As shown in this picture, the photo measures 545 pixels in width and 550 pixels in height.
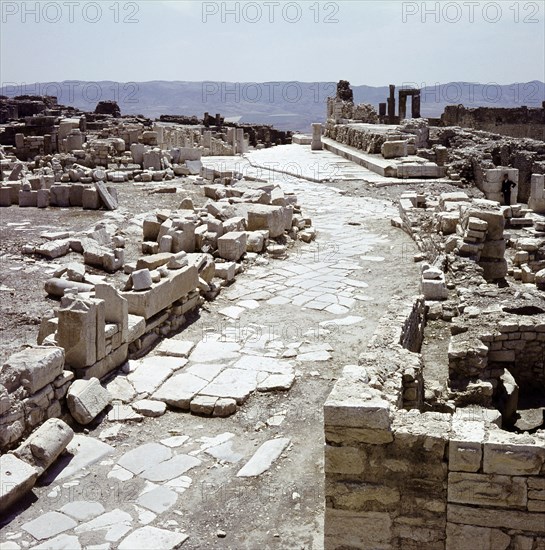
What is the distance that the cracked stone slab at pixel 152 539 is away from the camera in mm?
4816

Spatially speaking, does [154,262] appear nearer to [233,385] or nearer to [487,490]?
[233,385]

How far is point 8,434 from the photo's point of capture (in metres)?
5.80

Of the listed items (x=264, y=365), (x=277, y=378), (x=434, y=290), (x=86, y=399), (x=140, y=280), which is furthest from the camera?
(x=434, y=290)

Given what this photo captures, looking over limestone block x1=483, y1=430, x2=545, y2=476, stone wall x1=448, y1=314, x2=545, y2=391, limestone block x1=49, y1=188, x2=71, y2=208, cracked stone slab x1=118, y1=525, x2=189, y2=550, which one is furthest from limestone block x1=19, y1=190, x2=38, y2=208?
limestone block x1=483, y1=430, x2=545, y2=476

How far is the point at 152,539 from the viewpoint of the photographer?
193 inches

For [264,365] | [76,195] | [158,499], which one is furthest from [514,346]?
[76,195]

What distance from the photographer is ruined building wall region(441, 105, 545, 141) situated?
124 feet

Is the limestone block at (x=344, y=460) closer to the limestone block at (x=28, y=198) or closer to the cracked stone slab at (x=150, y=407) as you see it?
the cracked stone slab at (x=150, y=407)

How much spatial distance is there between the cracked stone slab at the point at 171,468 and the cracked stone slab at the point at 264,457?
0.44 m

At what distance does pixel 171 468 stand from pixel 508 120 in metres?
37.0

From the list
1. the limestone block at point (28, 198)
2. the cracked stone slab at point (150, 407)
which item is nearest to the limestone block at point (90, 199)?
the limestone block at point (28, 198)

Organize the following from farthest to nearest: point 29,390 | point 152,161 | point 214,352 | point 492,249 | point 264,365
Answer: point 152,161 → point 492,249 → point 214,352 → point 264,365 → point 29,390

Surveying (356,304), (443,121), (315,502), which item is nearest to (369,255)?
(356,304)

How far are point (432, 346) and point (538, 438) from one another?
3.52m
